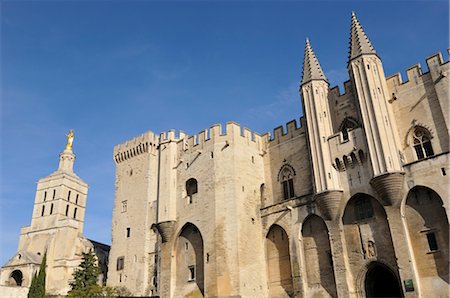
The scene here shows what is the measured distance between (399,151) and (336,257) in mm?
6765

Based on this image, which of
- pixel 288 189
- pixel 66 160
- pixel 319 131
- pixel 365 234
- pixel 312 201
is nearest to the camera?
pixel 365 234

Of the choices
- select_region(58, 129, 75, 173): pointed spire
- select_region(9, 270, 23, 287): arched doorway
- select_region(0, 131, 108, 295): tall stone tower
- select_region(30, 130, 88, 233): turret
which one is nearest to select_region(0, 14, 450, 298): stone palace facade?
select_region(0, 131, 108, 295): tall stone tower

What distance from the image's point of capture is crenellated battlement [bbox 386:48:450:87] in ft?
75.2

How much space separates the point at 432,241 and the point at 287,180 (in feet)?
34.5

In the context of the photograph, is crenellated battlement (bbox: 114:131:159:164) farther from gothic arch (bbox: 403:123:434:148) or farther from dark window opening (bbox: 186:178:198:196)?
gothic arch (bbox: 403:123:434:148)

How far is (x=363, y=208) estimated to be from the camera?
23.3 meters

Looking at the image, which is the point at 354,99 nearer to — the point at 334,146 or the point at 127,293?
the point at 334,146

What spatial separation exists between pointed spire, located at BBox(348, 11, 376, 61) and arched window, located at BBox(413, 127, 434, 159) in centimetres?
553

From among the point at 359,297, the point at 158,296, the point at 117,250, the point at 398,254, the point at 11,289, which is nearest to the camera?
the point at 398,254

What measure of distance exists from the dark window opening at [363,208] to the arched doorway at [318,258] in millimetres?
2208

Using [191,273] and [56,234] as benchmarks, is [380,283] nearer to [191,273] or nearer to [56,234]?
[191,273]

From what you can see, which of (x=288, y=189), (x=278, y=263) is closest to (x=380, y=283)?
(x=278, y=263)

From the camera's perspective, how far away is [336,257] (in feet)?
75.7

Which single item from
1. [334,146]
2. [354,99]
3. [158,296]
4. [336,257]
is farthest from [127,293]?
[354,99]
